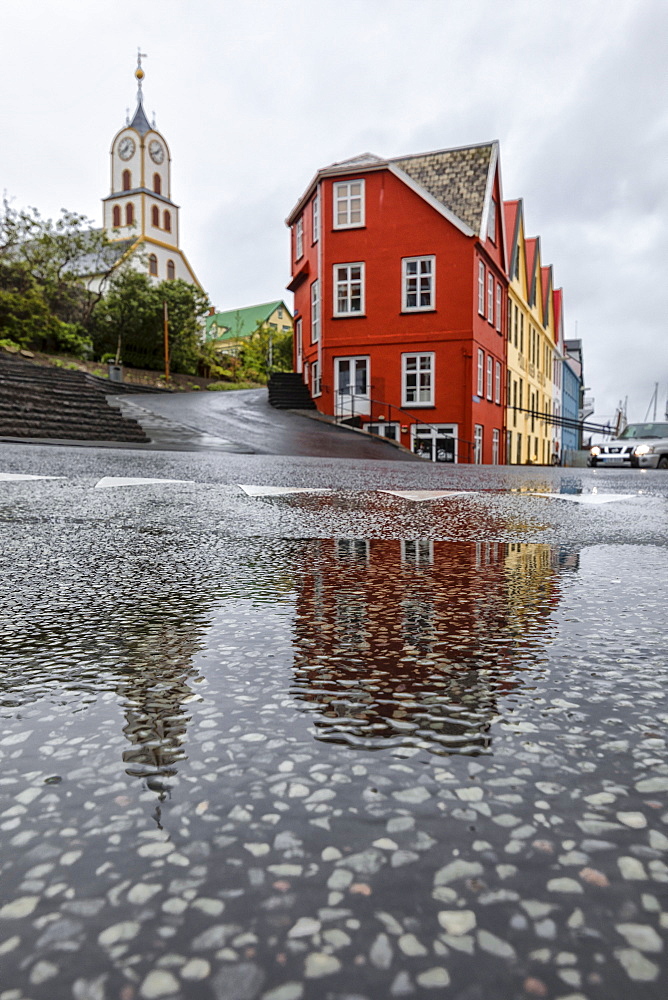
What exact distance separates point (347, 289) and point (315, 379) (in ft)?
12.1

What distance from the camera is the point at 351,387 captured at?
86.9 feet

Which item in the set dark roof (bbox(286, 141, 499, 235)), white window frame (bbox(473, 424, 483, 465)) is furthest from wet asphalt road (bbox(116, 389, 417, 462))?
dark roof (bbox(286, 141, 499, 235))

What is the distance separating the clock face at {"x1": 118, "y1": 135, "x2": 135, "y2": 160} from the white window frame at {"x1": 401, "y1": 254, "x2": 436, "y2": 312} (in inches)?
2788

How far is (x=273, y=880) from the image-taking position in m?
0.61

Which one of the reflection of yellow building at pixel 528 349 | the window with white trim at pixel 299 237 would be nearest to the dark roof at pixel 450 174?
the window with white trim at pixel 299 237

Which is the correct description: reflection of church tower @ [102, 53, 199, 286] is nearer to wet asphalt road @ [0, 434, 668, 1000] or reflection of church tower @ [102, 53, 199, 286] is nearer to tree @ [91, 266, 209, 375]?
tree @ [91, 266, 209, 375]

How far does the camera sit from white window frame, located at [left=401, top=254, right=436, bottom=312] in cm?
2592

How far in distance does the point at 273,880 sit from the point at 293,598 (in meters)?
1.16

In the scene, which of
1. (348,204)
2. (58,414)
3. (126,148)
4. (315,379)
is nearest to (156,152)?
(126,148)

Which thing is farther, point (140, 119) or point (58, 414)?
point (140, 119)

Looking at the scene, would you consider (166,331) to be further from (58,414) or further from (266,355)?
(58,414)

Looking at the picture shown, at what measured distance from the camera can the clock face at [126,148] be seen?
274 feet

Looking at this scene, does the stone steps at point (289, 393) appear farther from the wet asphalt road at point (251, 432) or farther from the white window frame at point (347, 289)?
the white window frame at point (347, 289)

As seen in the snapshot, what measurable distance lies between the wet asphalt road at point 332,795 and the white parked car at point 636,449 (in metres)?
18.4
